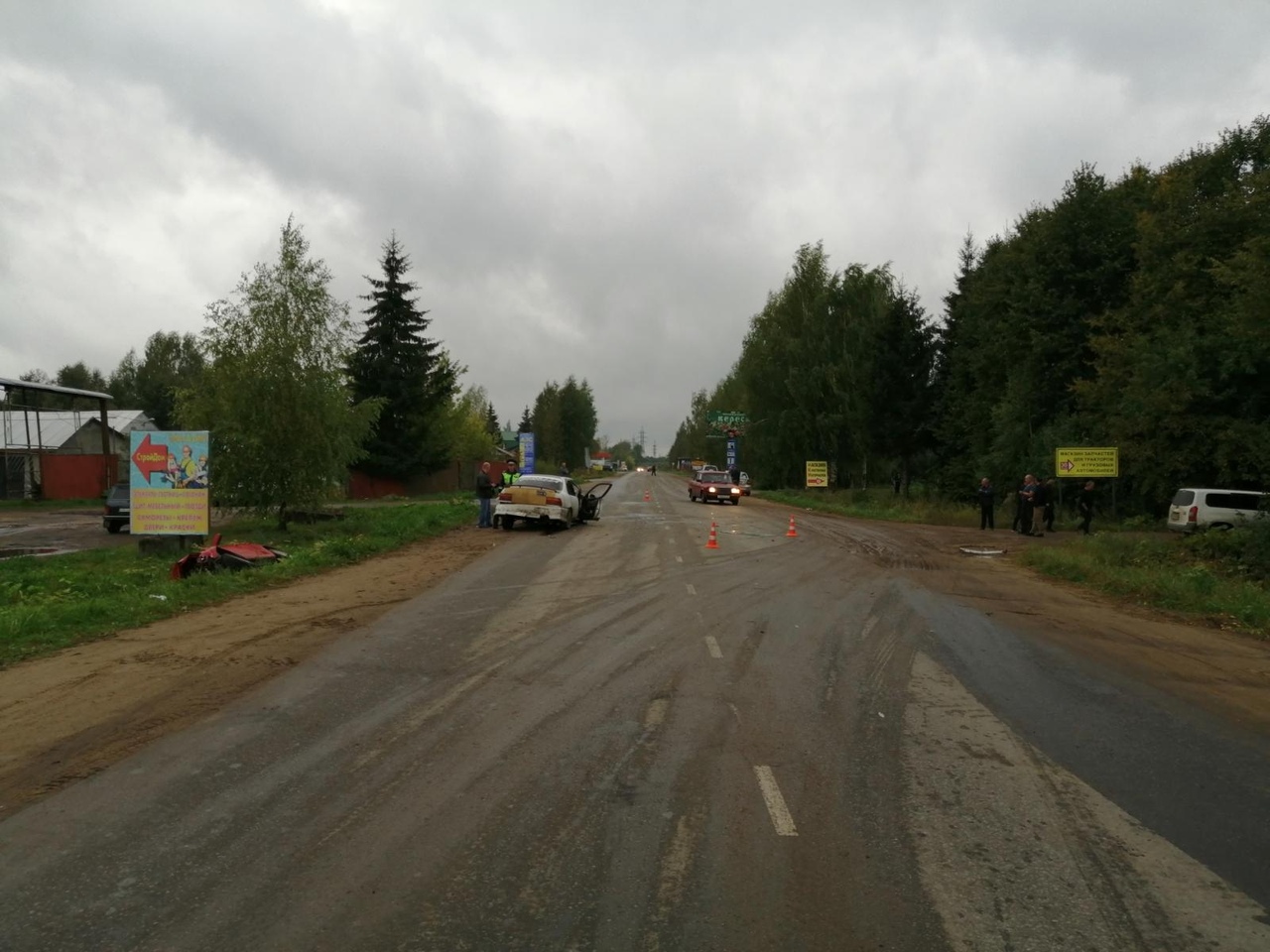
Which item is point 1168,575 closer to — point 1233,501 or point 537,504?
point 1233,501

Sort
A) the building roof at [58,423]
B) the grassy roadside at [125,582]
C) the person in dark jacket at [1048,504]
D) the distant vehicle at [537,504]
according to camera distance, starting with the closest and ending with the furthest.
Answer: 1. the grassy roadside at [125,582]
2. the distant vehicle at [537,504]
3. the person in dark jacket at [1048,504]
4. the building roof at [58,423]

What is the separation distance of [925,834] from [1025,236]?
40840 millimetres

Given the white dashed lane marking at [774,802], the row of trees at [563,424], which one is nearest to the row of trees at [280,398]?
the white dashed lane marking at [774,802]

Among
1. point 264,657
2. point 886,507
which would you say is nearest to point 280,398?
point 264,657

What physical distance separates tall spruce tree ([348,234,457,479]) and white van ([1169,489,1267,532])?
32.9 metres

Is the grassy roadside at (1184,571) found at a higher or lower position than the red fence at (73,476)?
lower

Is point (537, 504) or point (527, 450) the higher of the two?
point (527, 450)

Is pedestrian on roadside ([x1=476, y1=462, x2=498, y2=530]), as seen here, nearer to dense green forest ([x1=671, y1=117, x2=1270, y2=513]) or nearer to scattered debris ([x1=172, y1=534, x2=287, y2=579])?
scattered debris ([x1=172, y1=534, x2=287, y2=579])

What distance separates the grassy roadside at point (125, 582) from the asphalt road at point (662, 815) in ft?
12.0

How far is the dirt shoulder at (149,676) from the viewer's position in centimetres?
621

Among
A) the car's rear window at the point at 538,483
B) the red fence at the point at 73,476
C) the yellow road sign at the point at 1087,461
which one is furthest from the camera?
the red fence at the point at 73,476

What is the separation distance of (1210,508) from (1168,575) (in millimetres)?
12209

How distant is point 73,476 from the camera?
150 feet

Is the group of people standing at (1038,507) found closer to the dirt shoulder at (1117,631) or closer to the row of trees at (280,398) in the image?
the dirt shoulder at (1117,631)
